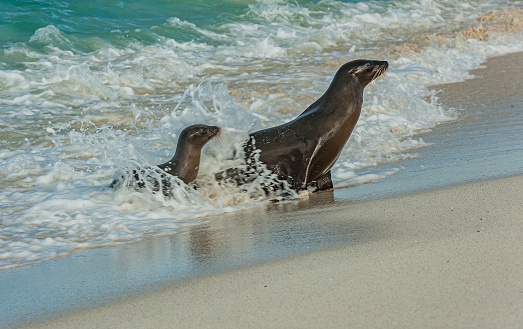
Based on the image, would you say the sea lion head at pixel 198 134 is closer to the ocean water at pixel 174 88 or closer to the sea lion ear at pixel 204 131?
the sea lion ear at pixel 204 131

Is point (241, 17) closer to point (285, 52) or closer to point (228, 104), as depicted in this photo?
point (285, 52)

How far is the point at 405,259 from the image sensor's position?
3.29m

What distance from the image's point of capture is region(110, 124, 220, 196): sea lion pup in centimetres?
558

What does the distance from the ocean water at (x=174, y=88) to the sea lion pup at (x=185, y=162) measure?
12 centimetres

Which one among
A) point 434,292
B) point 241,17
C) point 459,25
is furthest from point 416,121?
point 241,17

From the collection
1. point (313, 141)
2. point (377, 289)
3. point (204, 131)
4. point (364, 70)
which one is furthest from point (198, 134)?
point (377, 289)

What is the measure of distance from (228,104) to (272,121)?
5.39 feet

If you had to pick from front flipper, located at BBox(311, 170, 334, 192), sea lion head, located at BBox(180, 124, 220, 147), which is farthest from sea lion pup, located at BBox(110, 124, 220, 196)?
front flipper, located at BBox(311, 170, 334, 192)

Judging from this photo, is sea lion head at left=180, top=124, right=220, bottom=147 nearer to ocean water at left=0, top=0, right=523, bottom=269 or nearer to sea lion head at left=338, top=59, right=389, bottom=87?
ocean water at left=0, top=0, right=523, bottom=269

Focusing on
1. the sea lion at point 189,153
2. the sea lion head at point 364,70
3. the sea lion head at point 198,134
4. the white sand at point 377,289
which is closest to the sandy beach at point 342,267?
the white sand at point 377,289

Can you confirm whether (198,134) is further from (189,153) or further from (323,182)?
(323,182)

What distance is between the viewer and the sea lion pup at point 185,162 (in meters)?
5.58

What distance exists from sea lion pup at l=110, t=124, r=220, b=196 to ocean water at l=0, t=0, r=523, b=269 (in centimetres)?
12

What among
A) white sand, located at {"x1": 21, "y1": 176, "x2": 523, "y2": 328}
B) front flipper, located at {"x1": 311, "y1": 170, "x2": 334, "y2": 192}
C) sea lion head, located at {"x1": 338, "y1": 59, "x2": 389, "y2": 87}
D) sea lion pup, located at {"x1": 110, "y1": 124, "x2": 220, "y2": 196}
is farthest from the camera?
sea lion head, located at {"x1": 338, "y1": 59, "x2": 389, "y2": 87}
